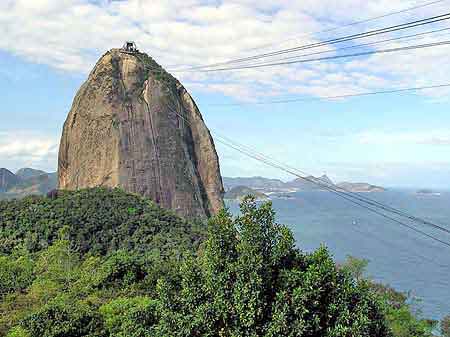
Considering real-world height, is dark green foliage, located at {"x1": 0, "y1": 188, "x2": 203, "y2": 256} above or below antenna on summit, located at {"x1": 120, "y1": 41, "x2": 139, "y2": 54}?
below

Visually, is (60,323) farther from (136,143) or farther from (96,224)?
(136,143)

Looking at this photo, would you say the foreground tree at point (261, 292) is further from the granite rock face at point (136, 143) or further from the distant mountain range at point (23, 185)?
the distant mountain range at point (23, 185)

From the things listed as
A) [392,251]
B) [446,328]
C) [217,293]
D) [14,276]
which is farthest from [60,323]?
[392,251]

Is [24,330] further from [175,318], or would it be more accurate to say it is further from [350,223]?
[350,223]

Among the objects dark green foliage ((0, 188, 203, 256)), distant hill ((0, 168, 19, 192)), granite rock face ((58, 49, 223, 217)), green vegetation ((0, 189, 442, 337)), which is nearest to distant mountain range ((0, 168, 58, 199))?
distant hill ((0, 168, 19, 192))

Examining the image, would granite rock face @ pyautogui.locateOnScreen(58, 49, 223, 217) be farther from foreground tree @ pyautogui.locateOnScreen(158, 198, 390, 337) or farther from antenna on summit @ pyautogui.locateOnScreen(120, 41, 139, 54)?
foreground tree @ pyautogui.locateOnScreen(158, 198, 390, 337)

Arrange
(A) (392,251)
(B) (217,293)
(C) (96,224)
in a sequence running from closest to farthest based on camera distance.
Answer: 1. (B) (217,293)
2. (C) (96,224)
3. (A) (392,251)
